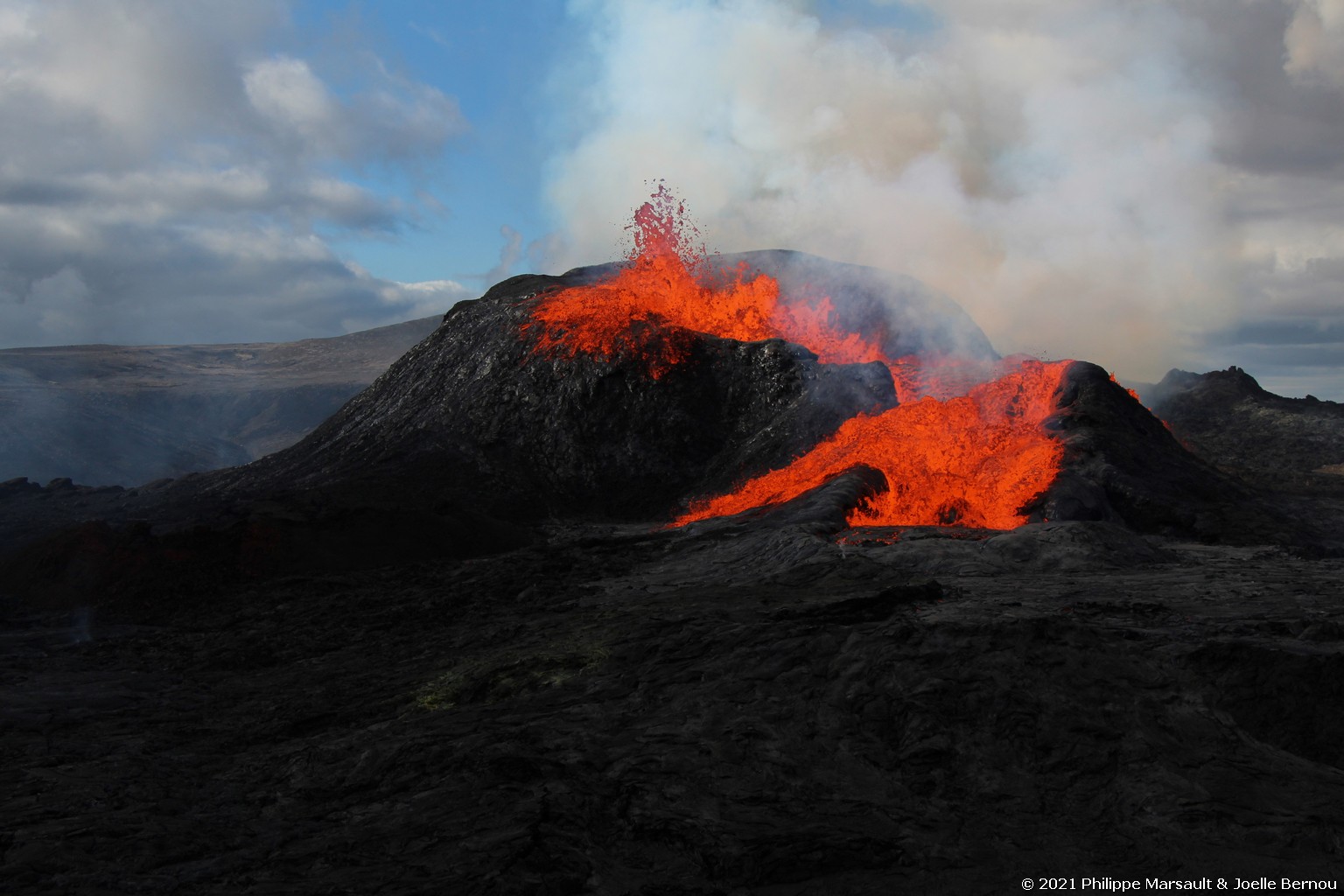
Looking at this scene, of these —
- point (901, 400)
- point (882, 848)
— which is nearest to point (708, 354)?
point (901, 400)

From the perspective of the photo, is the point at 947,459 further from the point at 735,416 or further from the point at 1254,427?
the point at 1254,427

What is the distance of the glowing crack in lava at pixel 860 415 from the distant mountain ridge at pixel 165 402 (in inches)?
1656

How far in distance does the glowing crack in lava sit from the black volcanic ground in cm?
151

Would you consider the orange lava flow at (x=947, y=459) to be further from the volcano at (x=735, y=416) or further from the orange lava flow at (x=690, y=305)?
the orange lava flow at (x=690, y=305)

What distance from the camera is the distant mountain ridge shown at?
215ft

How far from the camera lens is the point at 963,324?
43000 millimetres

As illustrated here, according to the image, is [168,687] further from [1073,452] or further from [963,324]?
[963,324]

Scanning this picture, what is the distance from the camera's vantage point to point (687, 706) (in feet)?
35.4

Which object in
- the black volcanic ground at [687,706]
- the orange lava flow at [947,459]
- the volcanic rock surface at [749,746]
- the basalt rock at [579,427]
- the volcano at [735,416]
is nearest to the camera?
the volcanic rock surface at [749,746]

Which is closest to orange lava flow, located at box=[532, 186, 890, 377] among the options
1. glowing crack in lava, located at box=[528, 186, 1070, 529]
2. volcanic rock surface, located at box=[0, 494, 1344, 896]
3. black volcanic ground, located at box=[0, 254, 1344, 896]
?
glowing crack in lava, located at box=[528, 186, 1070, 529]

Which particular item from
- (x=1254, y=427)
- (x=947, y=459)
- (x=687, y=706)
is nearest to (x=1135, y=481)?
(x=947, y=459)

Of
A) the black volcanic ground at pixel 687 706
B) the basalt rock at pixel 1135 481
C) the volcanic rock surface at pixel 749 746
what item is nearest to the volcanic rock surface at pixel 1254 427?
the basalt rock at pixel 1135 481

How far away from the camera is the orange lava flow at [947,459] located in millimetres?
23406

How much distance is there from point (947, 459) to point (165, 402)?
7544cm
